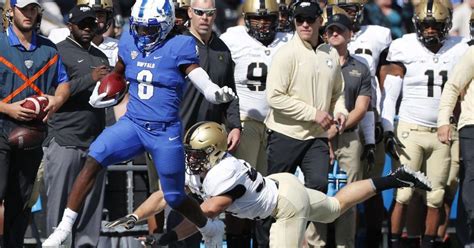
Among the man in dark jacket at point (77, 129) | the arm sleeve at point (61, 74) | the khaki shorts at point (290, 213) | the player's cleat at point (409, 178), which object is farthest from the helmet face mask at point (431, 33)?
the arm sleeve at point (61, 74)

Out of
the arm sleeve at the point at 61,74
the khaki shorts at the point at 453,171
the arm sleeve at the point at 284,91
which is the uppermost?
the arm sleeve at the point at 61,74

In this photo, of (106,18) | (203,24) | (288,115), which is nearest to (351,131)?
(288,115)

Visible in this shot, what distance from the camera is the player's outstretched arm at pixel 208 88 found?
8414 millimetres

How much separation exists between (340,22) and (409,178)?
60.0 inches

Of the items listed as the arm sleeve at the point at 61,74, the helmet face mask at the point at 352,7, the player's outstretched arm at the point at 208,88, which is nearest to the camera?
the player's outstretched arm at the point at 208,88

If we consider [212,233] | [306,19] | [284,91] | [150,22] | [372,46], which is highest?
[150,22]

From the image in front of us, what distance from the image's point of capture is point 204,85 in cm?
853

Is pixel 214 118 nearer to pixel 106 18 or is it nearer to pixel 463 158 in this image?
→ pixel 106 18

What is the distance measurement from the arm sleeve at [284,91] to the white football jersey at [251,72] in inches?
20.3

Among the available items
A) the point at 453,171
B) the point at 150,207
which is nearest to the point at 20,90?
the point at 150,207

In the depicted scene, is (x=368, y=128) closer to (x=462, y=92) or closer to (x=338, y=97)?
(x=338, y=97)

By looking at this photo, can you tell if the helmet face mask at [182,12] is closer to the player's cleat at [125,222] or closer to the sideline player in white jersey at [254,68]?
the sideline player in white jersey at [254,68]

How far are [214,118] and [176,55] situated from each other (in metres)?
1.42

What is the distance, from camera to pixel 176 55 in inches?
340
